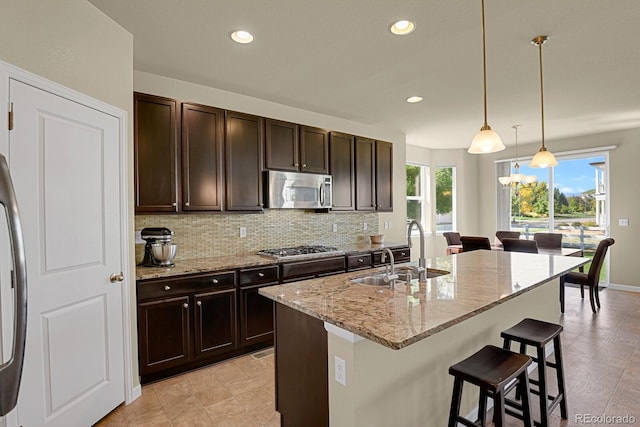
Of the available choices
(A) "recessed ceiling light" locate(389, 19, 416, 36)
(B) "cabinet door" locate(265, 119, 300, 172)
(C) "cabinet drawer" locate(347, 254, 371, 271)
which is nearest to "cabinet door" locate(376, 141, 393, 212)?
(C) "cabinet drawer" locate(347, 254, 371, 271)

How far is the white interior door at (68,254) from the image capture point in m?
1.76

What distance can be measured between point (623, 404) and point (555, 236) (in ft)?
11.5

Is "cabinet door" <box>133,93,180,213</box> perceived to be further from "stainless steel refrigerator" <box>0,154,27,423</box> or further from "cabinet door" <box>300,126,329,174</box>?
"stainless steel refrigerator" <box>0,154,27,423</box>

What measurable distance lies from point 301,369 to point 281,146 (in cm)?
256

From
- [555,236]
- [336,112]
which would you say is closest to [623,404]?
[555,236]

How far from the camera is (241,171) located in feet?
11.4

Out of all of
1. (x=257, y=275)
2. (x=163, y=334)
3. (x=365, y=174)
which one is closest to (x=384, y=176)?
(x=365, y=174)

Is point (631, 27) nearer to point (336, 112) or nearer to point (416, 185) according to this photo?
point (336, 112)

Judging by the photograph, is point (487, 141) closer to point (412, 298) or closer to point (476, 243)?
point (412, 298)

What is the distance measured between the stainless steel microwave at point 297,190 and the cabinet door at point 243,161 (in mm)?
144

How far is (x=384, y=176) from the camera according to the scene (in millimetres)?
Result: 4957

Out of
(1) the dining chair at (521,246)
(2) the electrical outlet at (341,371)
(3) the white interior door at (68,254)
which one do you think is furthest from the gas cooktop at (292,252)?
(1) the dining chair at (521,246)

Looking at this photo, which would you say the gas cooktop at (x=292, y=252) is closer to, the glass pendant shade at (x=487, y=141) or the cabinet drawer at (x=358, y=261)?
the cabinet drawer at (x=358, y=261)

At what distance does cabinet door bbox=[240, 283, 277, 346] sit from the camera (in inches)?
123
